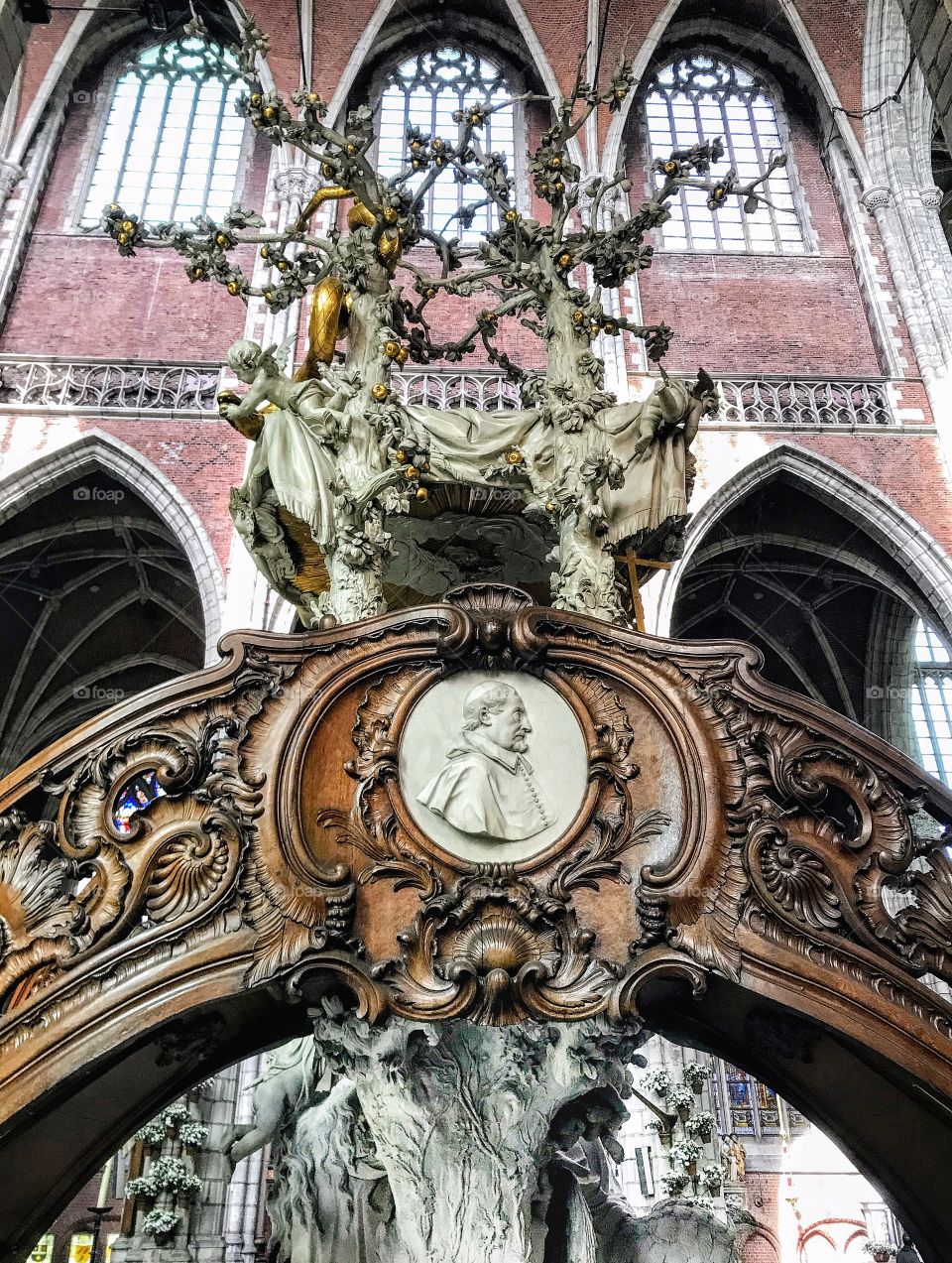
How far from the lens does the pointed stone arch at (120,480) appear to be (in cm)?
1234

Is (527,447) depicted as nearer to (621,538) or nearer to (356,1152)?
(621,538)

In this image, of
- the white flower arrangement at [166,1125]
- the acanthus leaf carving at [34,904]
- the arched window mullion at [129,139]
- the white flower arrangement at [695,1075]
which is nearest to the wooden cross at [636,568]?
the acanthus leaf carving at [34,904]

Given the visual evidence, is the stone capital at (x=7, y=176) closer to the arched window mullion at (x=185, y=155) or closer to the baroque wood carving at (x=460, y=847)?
the arched window mullion at (x=185, y=155)

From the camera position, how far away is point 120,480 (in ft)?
42.5

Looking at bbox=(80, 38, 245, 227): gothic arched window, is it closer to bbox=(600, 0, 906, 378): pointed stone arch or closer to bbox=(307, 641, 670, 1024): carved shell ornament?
bbox=(600, 0, 906, 378): pointed stone arch

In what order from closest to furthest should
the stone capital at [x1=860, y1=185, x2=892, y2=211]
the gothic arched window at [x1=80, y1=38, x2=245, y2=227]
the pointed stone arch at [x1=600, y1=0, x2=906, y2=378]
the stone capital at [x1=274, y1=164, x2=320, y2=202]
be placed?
the stone capital at [x1=274, y1=164, x2=320, y2=202] → the pointed stone arch at [x1=600, y1=0, x2=906, y2=378] → the stone capital at [x1=860, y1=185, x2=892, y2=211] → the gothic arched window at [x1=80, y1=38, x2=245, y2=227]

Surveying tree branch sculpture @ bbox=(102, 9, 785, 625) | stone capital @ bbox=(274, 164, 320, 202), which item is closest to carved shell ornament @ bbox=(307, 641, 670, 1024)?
tree branch sculpture @ bbox=(102, 9, 785, 625)

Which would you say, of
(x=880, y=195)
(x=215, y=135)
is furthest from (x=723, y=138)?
(x=215, y=135)

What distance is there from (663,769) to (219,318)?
1310cm

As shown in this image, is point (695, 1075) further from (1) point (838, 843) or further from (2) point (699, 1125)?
(1) point (838, 843)

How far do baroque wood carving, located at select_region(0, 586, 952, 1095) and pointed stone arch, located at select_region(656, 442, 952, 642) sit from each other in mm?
9478

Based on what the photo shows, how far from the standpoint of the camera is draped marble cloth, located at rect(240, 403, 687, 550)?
4.75 m

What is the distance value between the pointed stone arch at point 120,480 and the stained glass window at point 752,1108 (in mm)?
11511

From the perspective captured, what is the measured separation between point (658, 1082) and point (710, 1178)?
2.28 ft
